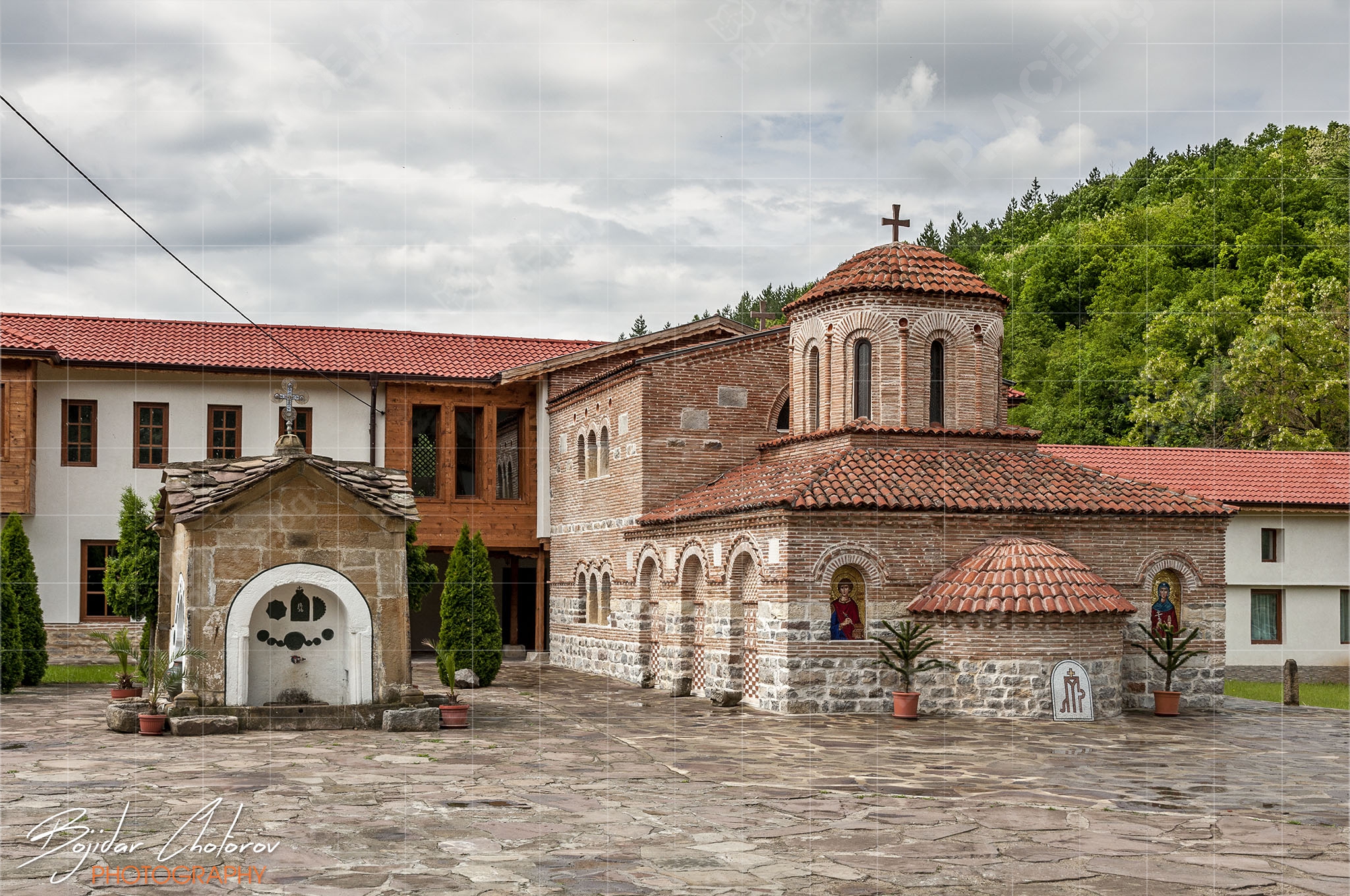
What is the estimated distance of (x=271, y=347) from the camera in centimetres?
2931

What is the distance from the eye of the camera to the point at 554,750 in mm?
14375

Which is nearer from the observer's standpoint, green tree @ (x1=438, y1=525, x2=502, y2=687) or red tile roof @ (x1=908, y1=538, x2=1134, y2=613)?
red tile roof @ (x1=908, y1=538, x2=1134, y2=613)

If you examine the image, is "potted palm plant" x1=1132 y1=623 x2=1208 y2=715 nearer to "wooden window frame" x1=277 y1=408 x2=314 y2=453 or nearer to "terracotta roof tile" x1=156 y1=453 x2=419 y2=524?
"terracotta roof tile" x1=156 y1=453 x2=419 y2=524

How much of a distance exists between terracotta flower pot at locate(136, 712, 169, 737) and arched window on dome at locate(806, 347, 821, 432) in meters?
11.6

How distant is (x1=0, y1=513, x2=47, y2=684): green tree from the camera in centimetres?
2194

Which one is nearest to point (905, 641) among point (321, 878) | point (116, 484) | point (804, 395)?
point (804, 395)

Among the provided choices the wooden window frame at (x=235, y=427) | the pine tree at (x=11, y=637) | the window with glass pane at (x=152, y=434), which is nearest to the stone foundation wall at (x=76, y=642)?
the window with glass pane at (x=152, y=434)

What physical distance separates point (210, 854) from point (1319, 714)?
17345 millimetres

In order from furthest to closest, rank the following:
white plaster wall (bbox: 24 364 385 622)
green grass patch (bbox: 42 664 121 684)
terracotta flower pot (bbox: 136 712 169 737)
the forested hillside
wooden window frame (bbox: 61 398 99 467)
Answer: the forested hillside < wooden window frame (bbox: 61 398 99 467) < white plaster wall (bbox: 24 364 385 622) < green grass patch (bbox: 42 664 121 684) < terracotta flower pot (bbox: 136 712 169 737)

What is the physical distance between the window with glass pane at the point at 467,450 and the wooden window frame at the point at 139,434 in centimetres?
635

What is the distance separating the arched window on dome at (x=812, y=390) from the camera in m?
22.0

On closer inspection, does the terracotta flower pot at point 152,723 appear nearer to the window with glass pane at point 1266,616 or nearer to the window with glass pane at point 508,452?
the window with glass pane at point 508,452

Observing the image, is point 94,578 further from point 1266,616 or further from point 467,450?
point 1266,616

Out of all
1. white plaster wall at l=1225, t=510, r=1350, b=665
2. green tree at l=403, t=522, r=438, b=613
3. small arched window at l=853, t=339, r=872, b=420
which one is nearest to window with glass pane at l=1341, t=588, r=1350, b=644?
white plaster wall at l=1225, t=510, r=1350, b=665
